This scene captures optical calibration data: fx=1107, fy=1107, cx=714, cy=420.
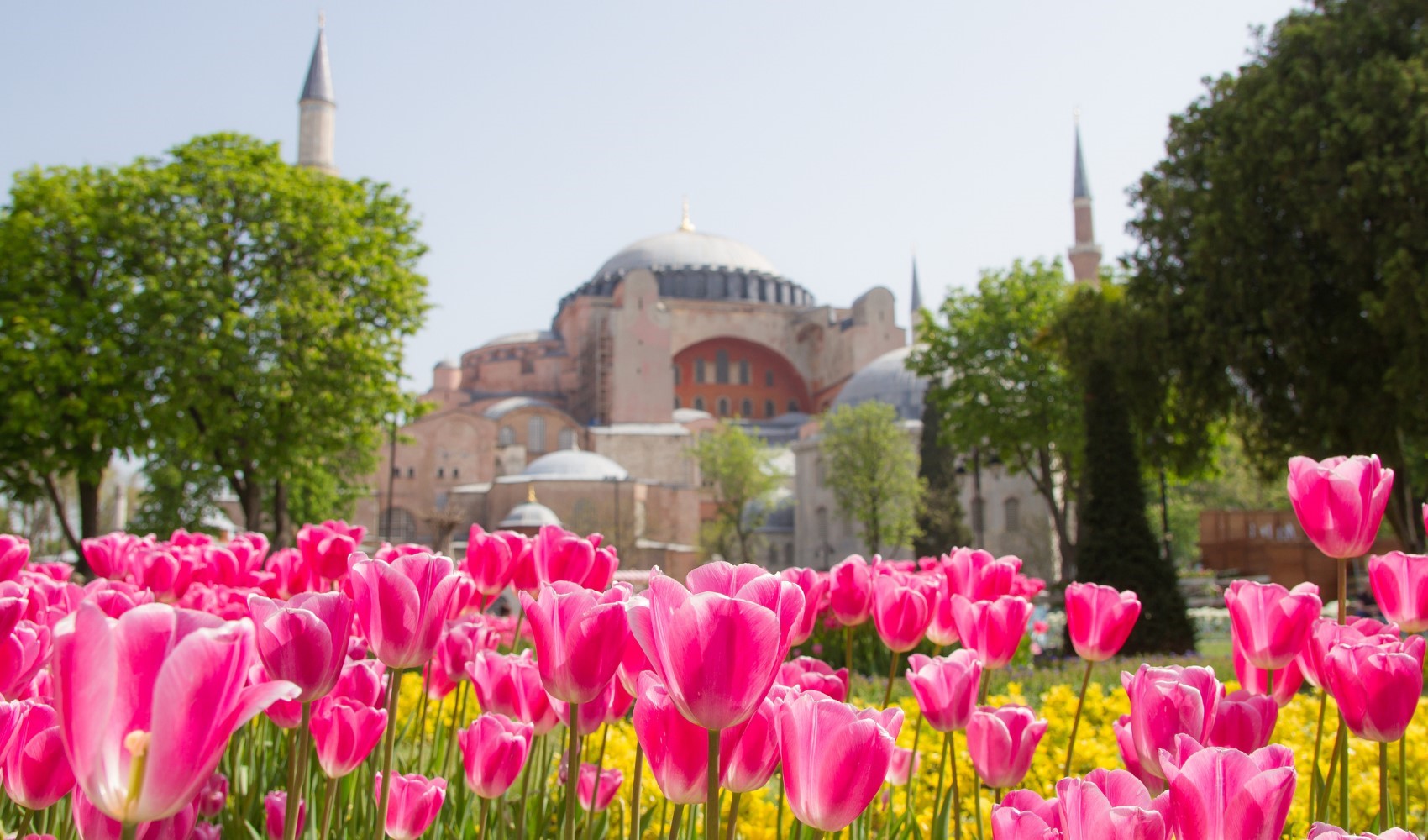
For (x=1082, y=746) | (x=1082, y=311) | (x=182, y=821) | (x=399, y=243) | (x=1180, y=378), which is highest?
(x=399, y=243)

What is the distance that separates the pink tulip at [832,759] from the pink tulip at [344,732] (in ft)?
3.01

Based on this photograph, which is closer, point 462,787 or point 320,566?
point 462,787

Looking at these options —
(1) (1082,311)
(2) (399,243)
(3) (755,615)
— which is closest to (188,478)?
(2) (399,243)

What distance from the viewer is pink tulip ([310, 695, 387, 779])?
1788 mm

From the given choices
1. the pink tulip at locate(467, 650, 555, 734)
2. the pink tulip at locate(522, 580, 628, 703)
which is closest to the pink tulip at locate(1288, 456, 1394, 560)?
the pink tulip at locate(522, 580, 628, 703)

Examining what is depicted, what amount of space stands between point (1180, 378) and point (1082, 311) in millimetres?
2475

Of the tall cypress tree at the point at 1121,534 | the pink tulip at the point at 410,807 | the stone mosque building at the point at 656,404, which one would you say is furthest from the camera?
the stone mosque building at the point at 656,404

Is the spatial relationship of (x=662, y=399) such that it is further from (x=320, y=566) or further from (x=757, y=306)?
(x=320, y=566)

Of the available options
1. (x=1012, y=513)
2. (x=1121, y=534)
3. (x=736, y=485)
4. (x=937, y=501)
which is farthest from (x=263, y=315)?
(x=1012, y=513)

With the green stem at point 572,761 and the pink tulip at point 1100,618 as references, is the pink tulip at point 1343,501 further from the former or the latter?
the green stem at point 572,761

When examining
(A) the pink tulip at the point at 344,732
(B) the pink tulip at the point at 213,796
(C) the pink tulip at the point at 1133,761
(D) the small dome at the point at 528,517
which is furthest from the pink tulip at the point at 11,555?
(D) the small dome at the point at 528,517

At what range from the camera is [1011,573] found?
9.00 feet

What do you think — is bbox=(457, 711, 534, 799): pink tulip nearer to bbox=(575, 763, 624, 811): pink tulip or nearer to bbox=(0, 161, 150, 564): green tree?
bbox=(575, 763, 624, 811): pink tulip

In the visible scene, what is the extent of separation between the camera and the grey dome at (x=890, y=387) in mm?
41938
